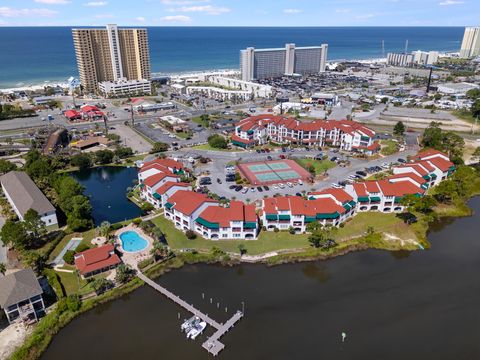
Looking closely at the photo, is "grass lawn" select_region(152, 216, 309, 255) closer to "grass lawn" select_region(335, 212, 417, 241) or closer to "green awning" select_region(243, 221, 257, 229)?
"green awning" select_region(243, 221, 257, 229)

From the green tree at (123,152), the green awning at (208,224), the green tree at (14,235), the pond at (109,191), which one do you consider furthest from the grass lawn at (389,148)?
the green tree at (14,235)

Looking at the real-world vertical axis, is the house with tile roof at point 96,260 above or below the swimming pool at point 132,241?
above

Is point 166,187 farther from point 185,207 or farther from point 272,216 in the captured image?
point 272,216

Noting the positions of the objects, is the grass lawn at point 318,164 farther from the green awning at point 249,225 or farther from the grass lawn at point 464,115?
the grass lawn at point 464,115

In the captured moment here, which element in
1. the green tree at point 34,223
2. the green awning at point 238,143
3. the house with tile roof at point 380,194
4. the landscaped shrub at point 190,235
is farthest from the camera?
the green awning at point 238,143

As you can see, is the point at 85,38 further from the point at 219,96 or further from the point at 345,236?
the point at 345,236
